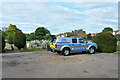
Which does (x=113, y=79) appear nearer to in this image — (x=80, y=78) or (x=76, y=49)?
(x=80, y=78)

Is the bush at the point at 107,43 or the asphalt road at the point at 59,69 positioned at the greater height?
the bush at the point at 107,43

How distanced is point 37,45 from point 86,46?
1033 cm

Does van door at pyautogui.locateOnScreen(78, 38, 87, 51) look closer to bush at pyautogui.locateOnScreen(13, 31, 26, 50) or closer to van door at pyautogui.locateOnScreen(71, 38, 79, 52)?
van door at pyautogui.locateOnScreen(71, 38, 79, 52)

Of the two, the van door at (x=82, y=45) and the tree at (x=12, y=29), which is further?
the tree at (x=12, y=29)

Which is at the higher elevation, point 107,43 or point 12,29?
point 12,29

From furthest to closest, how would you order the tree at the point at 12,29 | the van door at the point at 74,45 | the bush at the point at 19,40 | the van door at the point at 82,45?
1. the tree at the point at 12,29
2. the bush at the point at 19,40
3. the van door at the point at 82,45
4. the van door at the point at 74,45

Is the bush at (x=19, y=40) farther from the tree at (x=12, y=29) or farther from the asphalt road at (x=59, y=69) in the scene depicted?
the tree at (x=12, y=29)

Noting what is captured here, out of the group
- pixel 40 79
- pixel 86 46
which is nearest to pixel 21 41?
pixel 86 46

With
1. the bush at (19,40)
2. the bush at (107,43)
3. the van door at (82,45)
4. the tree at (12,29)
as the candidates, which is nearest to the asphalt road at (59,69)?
the van door at (82,45)

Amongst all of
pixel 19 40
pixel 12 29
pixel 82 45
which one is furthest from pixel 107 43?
pixel 12 29

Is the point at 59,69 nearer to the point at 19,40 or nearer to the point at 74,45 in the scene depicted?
the point at 74,45

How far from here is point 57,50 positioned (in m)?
10.3

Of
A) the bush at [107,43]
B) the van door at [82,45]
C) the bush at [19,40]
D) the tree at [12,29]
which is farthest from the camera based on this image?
the tree at [12,29]

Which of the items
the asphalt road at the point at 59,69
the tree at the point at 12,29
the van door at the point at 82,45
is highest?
the tree at the point at 12,29
